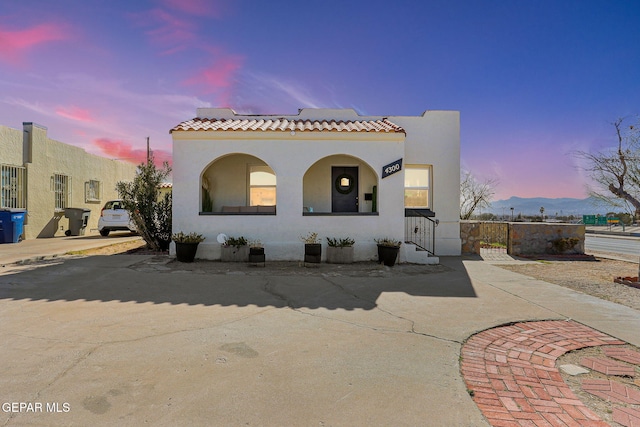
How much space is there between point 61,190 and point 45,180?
1226mm

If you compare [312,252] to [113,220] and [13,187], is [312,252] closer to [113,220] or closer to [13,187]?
[113,220]

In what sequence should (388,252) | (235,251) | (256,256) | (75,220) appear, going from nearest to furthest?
(256,256) < (388,252) < (235,251) < (75,220)

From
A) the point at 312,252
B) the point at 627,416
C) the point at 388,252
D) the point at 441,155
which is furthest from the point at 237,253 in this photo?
the point at 627,416

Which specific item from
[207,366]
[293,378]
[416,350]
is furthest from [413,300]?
[207,366]

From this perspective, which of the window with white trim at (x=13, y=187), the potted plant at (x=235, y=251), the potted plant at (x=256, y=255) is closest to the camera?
the potted plant at (x=256, y=255)

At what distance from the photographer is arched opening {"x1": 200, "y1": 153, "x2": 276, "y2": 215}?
1240 cm

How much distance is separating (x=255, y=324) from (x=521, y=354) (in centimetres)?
323

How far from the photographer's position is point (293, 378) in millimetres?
3104

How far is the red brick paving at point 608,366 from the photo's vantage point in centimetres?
331

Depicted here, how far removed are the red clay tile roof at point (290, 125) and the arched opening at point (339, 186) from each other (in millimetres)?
1423

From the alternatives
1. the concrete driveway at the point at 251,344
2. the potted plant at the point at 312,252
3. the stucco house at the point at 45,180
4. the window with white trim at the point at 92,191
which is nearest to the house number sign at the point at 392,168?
the potted plant at the point at 312,252

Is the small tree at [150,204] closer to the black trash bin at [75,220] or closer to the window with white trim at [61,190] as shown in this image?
the black trash bin at [75,220]
